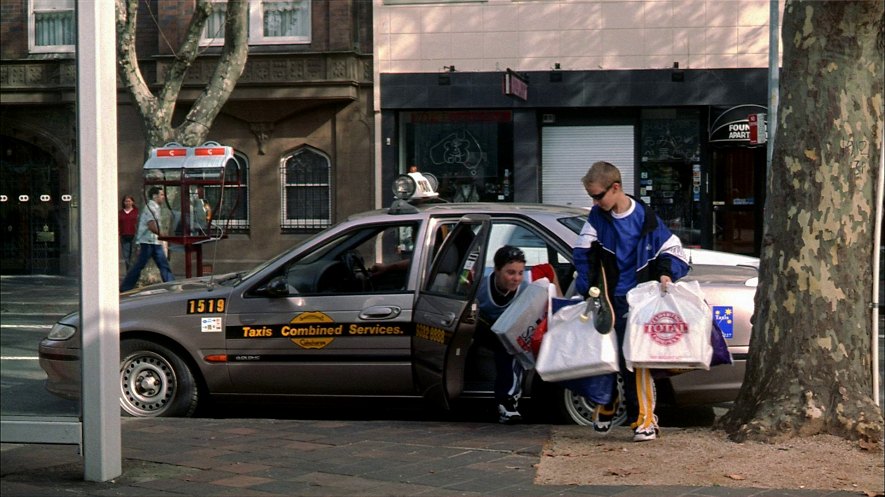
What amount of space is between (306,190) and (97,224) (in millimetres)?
19001

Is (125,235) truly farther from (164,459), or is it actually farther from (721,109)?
(164,459)

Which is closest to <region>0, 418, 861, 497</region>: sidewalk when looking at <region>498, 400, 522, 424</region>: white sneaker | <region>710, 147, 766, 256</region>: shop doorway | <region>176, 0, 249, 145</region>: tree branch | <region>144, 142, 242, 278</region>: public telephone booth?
<region>498, 400, 522, 424</region>: white sneaker

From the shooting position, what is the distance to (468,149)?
23875mm

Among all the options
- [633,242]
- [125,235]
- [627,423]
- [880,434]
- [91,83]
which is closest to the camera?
[91,83]

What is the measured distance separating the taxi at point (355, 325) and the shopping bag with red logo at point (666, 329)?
115 cm

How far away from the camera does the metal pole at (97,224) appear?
18.6 ft

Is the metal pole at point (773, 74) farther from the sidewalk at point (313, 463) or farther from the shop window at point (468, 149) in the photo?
the sidewalk at point (313, 463)

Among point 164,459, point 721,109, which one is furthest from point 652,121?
point 164,459

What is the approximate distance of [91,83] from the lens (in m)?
5.69

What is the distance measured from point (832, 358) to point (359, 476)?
257cm

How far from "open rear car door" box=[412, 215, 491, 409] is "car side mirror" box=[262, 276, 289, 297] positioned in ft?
3.08

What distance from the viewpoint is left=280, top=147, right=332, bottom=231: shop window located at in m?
24.5

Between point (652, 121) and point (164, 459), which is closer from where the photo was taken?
point (164, 459)

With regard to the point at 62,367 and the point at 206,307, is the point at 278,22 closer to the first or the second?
the point at 206,307
